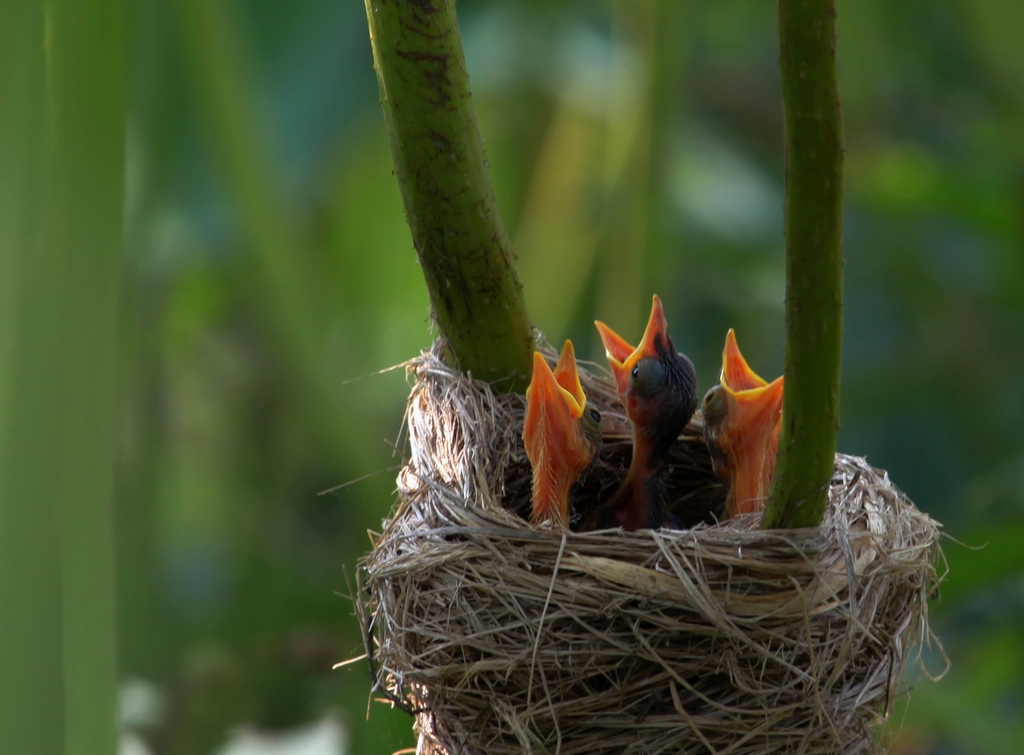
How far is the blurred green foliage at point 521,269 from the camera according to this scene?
1442mm

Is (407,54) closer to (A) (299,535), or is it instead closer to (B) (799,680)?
(B) (799,680)

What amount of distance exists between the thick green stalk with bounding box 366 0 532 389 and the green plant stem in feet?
0.81

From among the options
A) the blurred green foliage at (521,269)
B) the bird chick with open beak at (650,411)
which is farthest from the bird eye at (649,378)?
the blurred green foliage at (521,269)

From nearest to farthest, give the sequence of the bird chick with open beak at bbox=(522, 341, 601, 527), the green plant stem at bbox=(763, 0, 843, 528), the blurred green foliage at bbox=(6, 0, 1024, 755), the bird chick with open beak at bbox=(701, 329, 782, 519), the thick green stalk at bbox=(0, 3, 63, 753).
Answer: the green plant stem at bbox=(763, 0, 843, 528)
the thick green stalk at bbox=(0, 3, 63, 753)
the bird chick with open beak at bbox=(522, 341, 601, 527)
the bird chick with open beak at bbox=(701, 329, 782, 519)
the blurred green foliage at bbox=(6, 0, 1024, 755)

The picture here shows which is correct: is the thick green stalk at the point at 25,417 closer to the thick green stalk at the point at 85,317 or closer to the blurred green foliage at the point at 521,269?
the thick green stalk at the point at 85,317

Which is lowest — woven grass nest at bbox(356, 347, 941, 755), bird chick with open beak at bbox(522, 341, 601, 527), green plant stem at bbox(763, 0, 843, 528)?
woven grass nest at bbox(356, 347, 941, 755)

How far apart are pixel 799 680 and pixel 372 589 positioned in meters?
0.31

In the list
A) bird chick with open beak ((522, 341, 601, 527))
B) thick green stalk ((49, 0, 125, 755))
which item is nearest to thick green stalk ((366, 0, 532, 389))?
bird chick with open beak ((522, 341, 601, 527))

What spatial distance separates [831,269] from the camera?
549 millimetres

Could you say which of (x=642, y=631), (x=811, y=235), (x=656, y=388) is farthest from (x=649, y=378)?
(x=811, y=235)

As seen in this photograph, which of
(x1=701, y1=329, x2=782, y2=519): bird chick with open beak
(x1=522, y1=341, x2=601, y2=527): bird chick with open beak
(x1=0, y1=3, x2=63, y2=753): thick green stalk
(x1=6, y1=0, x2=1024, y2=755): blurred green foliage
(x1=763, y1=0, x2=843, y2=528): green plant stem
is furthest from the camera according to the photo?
(x1=6, y1=0, x2=1024, y2=755): blurred green foliage

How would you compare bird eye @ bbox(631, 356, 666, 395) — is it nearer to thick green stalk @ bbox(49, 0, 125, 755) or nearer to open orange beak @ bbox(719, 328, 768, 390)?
open orange beak @ bbox(719, 328, 768, 390)

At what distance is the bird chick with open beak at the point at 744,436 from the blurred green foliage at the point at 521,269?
27 cm

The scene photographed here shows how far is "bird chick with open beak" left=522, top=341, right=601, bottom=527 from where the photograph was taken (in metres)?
0.85
